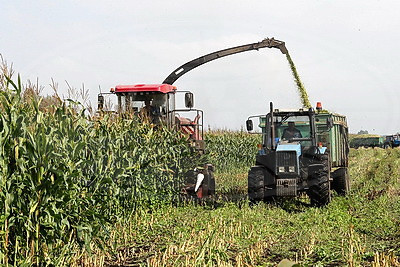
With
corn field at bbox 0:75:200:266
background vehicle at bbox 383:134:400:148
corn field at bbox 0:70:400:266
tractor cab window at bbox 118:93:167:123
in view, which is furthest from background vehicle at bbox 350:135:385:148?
corn field at bbox 0:75:200:266

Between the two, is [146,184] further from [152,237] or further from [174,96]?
[174,96]

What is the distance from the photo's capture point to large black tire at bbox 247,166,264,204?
10242 mm

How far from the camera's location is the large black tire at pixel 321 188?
32.7 ft

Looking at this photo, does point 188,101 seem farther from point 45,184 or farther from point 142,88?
point 45,184

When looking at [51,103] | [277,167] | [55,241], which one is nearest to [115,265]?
[55,241]

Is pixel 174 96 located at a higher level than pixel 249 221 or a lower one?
higher

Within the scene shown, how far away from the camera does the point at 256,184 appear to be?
1025cm

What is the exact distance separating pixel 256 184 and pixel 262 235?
8.81 ft

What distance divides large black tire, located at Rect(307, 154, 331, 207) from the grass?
0.23m

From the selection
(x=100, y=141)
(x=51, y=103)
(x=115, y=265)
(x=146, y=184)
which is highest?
(x=51, y=103)

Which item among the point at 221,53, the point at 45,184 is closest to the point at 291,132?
the point at 221,53

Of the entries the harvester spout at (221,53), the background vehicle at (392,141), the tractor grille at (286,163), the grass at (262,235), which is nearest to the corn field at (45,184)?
the grass at (262,235)

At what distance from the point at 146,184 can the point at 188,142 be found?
210 centimetres

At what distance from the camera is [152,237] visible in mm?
7586
